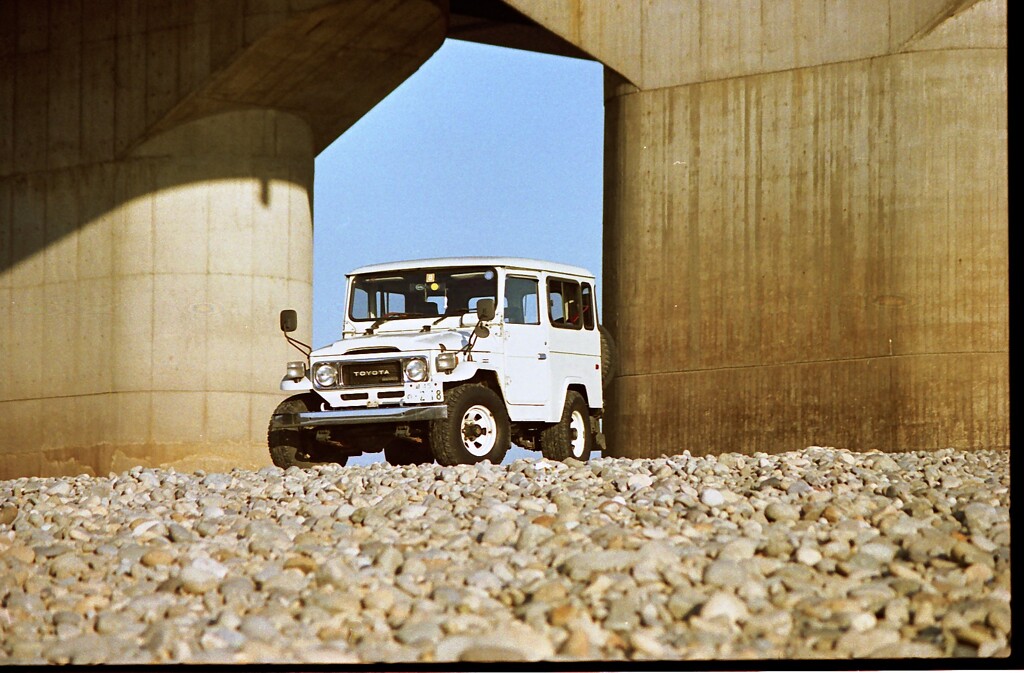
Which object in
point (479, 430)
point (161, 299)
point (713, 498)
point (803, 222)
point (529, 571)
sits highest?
point (803, 222)

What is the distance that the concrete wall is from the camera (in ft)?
63.7

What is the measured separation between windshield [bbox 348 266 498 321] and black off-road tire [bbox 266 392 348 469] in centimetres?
104

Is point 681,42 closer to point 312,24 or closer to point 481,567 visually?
point 312,24

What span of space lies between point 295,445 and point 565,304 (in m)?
3.03

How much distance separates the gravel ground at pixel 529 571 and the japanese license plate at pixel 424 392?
59.3 inches

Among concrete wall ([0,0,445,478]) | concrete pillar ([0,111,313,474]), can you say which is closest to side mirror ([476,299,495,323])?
concrete wall ([0,0,445,478])

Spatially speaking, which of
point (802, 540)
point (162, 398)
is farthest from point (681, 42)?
point (802, 540)

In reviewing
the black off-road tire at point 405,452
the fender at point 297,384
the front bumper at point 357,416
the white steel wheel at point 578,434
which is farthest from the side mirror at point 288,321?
the white steel wheel at point 578,434

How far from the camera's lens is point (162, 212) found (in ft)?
65.7

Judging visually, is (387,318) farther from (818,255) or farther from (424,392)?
(818,255)

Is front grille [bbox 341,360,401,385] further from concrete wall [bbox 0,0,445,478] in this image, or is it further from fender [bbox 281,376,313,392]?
concrete wall [bbox 0,0,445,478]

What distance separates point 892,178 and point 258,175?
864 centimetres

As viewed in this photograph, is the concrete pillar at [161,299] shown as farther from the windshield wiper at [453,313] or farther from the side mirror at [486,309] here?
the side mirror at [486,309]

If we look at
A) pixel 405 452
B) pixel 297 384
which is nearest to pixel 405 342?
pixel 297 384
